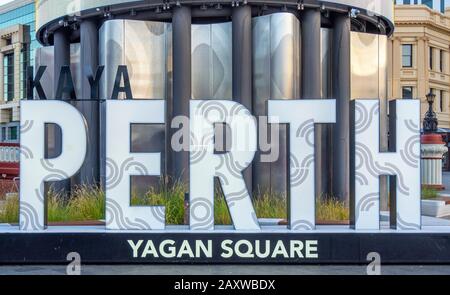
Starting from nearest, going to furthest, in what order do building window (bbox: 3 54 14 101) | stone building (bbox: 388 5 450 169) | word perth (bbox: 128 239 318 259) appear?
word perth (bbox: 128 239 318 259) < stone building (bbox: 388 5 450 169) < building window (bbox: 3 54 14 101)

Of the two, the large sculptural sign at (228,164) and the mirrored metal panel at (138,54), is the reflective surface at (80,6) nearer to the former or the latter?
the mirrored metal panel at (138,54)

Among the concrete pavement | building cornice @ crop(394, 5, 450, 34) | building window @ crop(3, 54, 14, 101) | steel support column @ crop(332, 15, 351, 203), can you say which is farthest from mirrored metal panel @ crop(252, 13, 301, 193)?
building window @ crop(3, 54, 14, 101)

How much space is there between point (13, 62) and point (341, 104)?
227ft

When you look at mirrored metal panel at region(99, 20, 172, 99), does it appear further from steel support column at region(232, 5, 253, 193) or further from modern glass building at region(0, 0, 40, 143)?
modern glass building at region(0, 0, 40, 143)

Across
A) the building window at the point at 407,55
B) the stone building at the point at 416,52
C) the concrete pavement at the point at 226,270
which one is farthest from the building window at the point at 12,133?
the concrete pavement at the point at 226,270

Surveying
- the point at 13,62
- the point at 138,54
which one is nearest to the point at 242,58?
the point at 138,54

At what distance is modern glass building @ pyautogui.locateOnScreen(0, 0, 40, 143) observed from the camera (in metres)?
70.1

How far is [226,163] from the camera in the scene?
26.2 ft

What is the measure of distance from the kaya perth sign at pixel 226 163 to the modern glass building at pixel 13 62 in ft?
214

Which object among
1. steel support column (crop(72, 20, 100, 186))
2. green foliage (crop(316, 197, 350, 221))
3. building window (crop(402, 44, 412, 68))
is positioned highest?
building window (crop(402, 44, 412, 68))

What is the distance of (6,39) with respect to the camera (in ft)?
245

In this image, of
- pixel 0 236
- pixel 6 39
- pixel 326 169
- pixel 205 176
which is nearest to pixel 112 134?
pixel 205 176

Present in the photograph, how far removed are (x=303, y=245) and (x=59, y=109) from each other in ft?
13.8
